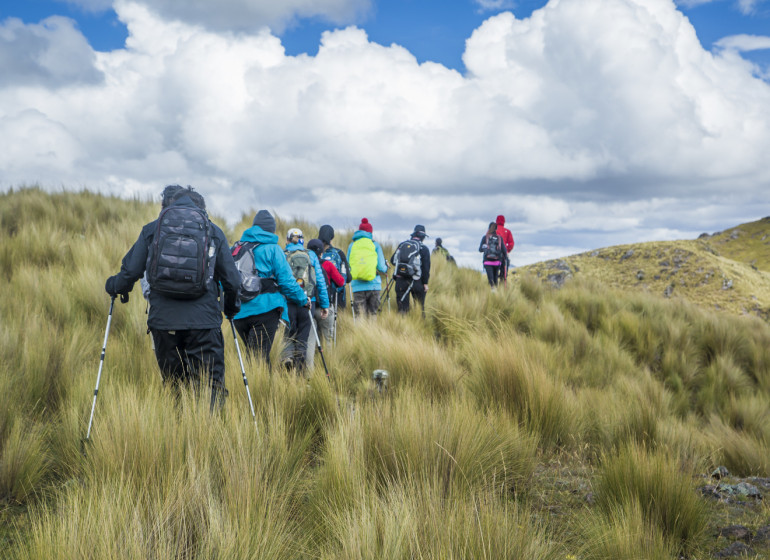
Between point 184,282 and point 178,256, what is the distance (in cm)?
20

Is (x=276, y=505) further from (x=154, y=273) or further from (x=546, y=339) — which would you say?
(x=546, y=339)

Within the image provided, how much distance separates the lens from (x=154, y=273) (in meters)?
3.79

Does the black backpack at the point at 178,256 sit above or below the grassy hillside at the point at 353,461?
above

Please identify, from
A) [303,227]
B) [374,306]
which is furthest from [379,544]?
[303,227]

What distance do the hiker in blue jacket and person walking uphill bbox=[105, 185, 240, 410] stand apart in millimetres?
2352

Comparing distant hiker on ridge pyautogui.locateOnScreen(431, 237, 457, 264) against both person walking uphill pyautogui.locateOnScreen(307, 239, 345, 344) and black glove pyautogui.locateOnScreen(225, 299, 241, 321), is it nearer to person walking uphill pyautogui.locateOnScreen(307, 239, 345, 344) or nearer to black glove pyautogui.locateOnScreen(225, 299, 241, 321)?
person walking uphill pyautogui.locateOnScreen(307, 239, 345, 344)

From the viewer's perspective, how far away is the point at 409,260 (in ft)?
34.4

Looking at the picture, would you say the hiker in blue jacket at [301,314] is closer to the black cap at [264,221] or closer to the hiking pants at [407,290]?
the black cap at [264,221]

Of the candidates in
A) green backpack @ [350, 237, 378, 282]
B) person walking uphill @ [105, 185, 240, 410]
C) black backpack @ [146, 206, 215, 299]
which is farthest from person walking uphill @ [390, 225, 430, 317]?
black backpack @ [146, 206, 215, 299]

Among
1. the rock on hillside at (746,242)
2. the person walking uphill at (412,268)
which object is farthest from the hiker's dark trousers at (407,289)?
the rock on hillside at (746,242)

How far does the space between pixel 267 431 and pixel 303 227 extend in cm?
1514

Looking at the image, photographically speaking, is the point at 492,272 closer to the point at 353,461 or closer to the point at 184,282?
the point at 184,282

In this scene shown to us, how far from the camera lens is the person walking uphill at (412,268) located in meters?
10.5

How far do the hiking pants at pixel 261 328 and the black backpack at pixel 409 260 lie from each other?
→ 4.91m
